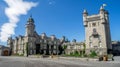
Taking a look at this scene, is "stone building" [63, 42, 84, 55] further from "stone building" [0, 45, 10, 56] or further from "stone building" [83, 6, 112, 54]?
"stone building" [0, 45, 10, 56]

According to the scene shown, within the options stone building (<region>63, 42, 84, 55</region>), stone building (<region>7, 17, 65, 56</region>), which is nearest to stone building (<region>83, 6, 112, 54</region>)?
stone building (<region>63, 42, 84, 55</region>)

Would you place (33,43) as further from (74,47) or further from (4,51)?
(4,51)

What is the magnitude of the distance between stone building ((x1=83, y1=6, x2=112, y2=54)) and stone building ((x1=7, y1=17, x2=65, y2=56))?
3223 cm

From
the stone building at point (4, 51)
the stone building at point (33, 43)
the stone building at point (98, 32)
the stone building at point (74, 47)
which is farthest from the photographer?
the stone building at point (4, 51)

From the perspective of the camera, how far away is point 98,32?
8406 cm

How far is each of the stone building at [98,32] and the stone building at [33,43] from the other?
106ft

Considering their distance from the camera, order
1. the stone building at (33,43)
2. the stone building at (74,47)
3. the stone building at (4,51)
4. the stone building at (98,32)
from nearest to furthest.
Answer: the stone building at (98,32), the stone building at (33,43), the stone building at (74,47), the stone building at (4,51)

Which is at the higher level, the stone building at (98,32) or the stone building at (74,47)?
the stone building at (98,32)

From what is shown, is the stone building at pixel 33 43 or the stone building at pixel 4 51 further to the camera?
the stone building at pixel 4 51

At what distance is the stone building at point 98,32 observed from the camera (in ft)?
270

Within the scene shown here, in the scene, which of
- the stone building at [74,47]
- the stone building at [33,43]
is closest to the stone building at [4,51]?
the stone building at [33,43]

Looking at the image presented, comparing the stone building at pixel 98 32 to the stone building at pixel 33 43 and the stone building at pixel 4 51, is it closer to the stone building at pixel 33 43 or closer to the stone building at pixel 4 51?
the stone building at pixel 33 43

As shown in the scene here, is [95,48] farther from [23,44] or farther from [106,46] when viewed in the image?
[23,44]

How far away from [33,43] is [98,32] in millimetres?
38316
